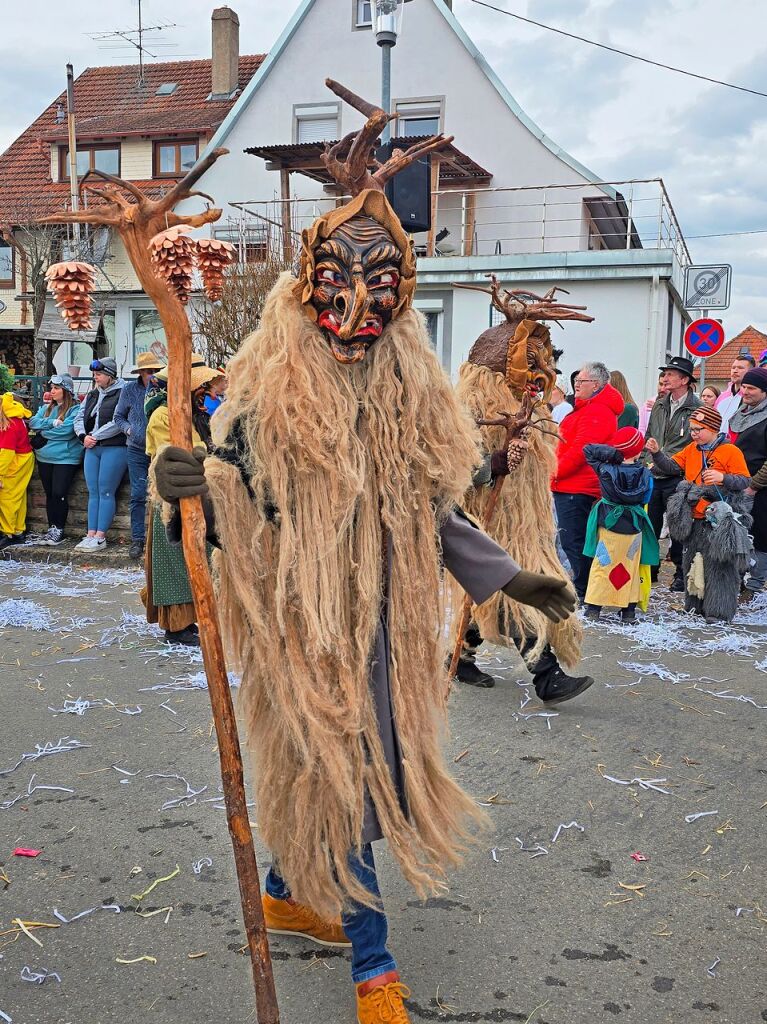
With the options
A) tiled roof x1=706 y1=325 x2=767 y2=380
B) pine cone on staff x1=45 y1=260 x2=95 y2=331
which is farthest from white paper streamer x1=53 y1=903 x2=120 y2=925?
tiled roof x1=706 y1=325 x2=767 y2=380

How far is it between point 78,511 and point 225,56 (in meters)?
18.2

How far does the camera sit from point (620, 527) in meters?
7.17

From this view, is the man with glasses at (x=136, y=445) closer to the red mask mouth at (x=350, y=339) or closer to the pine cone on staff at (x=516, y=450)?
the pine cone on staff at (x=516, y=450)

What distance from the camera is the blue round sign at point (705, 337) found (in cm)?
1082

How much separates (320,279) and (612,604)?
5.13 metres

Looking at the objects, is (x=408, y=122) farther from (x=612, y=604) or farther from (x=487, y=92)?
(x=612, y=604)

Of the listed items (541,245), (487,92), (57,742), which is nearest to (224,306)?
(541,245)

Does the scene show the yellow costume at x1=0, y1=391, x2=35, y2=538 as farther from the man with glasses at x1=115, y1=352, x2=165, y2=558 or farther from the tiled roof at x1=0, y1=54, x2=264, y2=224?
the tiled roof at x1=0, y1=54, x2=264, y2=224

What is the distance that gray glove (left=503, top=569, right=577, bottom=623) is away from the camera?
271cm

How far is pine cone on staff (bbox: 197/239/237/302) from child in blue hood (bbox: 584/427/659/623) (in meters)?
5.02

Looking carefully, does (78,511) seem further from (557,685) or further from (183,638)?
(557,685)

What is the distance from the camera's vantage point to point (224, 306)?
51.6ft

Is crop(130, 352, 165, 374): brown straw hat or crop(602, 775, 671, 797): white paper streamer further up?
crop(130, 352, 165, 374): brown straw hat

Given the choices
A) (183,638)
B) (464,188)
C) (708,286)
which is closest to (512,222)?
(464,188)
